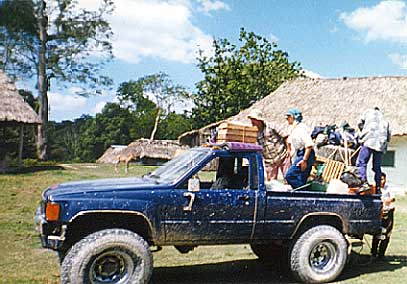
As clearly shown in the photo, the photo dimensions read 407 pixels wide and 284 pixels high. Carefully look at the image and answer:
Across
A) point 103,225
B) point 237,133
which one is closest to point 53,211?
point 103,225

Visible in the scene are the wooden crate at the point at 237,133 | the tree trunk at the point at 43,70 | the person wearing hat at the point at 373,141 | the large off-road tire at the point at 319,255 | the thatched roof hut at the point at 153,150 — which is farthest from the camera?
the thatched roof hut at the point at 153,150

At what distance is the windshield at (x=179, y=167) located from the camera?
6.43 m

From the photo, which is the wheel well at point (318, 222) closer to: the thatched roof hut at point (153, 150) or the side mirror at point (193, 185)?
the side mirror at point (193, 185)

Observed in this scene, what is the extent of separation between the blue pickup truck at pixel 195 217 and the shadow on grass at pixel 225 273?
372 millimetres

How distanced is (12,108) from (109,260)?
19.1 m

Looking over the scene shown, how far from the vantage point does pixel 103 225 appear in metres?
6.07

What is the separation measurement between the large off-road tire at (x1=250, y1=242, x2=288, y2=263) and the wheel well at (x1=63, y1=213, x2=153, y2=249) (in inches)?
86.4

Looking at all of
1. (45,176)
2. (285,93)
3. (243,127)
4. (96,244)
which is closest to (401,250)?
(243,127)

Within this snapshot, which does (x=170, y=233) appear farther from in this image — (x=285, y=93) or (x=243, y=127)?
(x=285, y=93)

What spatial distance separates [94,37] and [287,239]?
1222 inches

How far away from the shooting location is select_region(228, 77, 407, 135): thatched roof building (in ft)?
74.8

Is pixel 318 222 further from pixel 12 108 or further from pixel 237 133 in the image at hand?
pixel 12 108

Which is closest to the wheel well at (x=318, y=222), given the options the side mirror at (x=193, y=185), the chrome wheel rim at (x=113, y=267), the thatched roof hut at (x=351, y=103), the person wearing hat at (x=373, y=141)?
the person wearing hat at (x=373, y=141)

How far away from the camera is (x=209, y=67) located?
123ft
